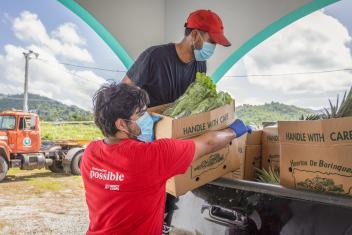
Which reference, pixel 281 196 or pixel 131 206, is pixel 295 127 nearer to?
pixel 281 196

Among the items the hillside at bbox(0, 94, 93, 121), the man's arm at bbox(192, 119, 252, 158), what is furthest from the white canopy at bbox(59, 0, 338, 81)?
the man's arm at bbox(192, 119, 252, 158)

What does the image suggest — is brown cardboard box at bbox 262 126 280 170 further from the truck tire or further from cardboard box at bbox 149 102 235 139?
the truck tire

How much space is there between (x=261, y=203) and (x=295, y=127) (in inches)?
11.6

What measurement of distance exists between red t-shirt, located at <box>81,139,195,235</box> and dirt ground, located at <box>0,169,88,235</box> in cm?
326

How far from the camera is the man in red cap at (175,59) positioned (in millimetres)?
2117

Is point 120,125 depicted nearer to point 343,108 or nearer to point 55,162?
point 343,108

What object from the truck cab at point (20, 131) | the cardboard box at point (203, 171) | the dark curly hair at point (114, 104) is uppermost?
the dark curly hair at point (114, 104)

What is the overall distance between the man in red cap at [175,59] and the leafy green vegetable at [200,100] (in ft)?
1.65

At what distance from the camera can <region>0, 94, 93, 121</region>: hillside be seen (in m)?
4.45

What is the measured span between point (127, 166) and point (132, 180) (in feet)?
0.17

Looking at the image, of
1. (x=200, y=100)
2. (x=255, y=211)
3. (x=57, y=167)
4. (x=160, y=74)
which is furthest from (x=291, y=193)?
(x=57, y=167)

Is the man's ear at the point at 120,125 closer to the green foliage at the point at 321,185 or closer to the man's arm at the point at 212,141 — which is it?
the man's arm at the point at 212,141

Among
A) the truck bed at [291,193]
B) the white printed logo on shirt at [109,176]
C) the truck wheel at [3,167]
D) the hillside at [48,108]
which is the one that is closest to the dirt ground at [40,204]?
the truck wheel at [3,167]

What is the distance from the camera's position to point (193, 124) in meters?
1.46
